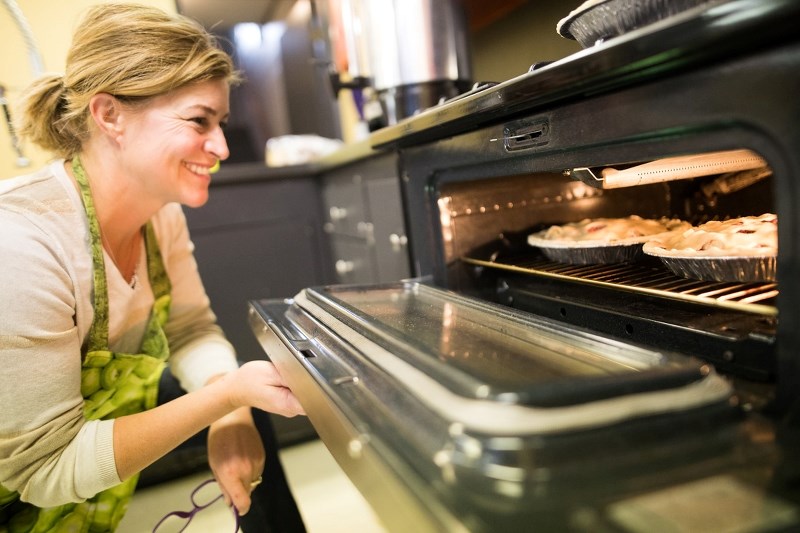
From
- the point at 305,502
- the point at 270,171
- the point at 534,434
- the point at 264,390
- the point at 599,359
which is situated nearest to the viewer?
the point at 534,434

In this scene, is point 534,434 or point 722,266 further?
point 722,266

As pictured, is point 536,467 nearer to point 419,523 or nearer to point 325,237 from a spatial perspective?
point 419,523

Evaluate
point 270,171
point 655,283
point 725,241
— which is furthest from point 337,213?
point 725,241

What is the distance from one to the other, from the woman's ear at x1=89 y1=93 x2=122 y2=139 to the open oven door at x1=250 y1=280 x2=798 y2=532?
657mm

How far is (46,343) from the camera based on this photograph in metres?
0.81

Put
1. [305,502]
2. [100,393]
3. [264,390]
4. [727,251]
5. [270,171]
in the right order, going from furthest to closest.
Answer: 1. [270,171]
2. [305,502]
3. [100,393]
4. [264,390]
5. [727,251]

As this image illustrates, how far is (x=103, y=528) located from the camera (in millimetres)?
1047

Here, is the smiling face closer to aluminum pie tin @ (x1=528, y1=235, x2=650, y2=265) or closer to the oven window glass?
the oven window glass

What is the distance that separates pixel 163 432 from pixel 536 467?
655 millimetres

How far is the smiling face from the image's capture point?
100cm

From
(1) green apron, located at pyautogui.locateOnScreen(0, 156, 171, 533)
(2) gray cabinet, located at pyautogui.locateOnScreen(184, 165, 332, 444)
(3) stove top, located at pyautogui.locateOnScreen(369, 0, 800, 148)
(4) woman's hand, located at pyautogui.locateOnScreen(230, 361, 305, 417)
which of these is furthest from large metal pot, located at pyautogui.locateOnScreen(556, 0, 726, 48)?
(2) gray cabinet, located at pyautogui.locateOnScreen(184, 165, 332, 444)

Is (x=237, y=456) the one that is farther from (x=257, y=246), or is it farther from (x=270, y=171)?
(x=270, y=171)

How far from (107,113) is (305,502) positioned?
1144 mm

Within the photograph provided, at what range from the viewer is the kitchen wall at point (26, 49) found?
2.01m
